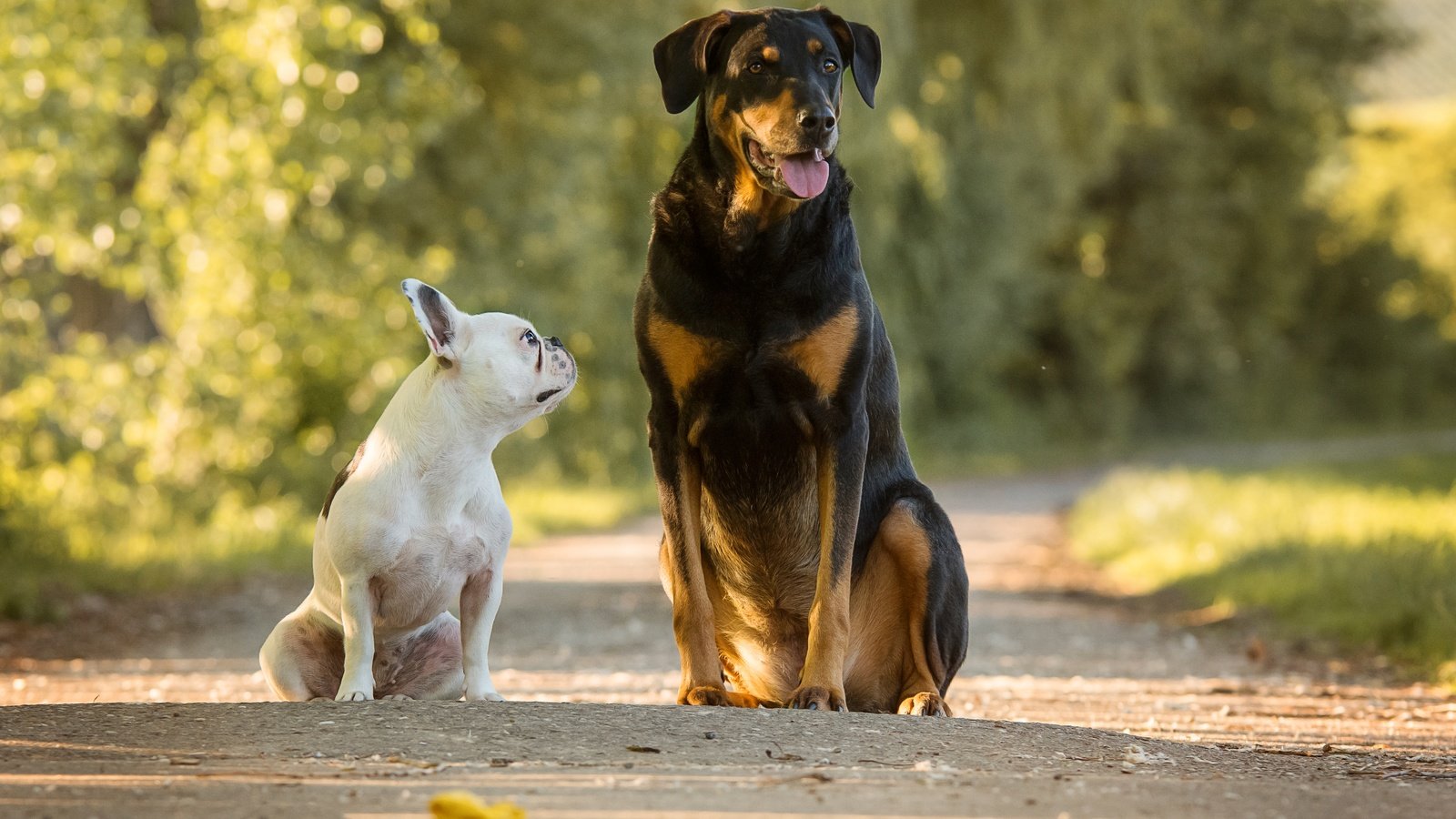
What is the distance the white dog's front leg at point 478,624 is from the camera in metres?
5.60

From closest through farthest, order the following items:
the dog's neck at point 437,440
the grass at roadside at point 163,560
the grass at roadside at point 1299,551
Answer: the dog's neck at point 437,440, the grass at roadside at point 1299,551, the grass at roadside at point 163,560

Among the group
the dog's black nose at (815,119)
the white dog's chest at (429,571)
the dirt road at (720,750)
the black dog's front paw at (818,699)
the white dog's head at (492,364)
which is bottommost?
the dirt road at (720,750)

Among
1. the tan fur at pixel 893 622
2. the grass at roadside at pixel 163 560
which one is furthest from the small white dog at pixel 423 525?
the grass at roadside at pixel 163 560

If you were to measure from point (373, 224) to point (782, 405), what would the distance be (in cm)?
1265

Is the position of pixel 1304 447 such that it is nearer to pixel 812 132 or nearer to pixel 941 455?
pixel 941 455

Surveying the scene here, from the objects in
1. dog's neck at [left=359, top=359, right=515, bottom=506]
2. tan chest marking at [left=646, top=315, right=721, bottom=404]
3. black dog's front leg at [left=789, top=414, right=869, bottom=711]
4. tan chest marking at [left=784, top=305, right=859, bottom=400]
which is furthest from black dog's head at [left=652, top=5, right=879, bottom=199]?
dog's neck at [left=359, top=359, right=515, bottom=506]

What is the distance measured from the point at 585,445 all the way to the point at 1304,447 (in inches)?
820

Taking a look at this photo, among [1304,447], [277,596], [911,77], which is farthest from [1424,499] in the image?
[1304,447]

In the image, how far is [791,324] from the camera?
5.64 meters

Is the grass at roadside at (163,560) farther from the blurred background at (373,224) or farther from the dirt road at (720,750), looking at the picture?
the dirt road at (720,750)

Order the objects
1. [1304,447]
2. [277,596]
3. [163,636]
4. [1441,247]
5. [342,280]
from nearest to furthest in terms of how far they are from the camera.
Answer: [163,636] → [277,596] → [342,280] → [1304,447] → [1441,247]

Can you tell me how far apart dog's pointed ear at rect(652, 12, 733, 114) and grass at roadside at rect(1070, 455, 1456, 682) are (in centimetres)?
476

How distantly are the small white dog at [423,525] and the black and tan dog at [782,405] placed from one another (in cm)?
52

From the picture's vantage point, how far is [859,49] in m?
6.21
